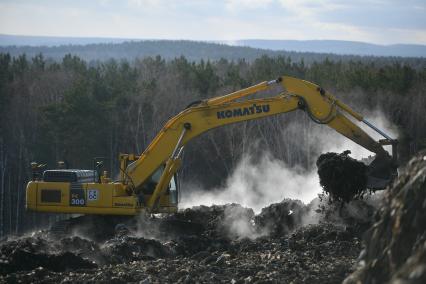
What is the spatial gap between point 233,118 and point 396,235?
1059cm

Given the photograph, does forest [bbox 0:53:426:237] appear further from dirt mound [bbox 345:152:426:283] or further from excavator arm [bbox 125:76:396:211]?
dirt mound [bbox 345:152:426:283]

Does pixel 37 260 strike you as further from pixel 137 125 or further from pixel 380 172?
pixel 137 125

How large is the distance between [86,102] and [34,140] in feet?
16.8

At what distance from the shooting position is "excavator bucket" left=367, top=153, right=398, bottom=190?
18.2 m

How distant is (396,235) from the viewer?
9102mm

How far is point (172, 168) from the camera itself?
1978 centimetres

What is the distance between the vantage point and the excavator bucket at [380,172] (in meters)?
18.2

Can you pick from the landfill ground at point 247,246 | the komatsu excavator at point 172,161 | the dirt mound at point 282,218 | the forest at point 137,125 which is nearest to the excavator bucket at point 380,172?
the komatsu excavator at point 172,161

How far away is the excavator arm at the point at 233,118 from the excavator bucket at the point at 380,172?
0.06 m

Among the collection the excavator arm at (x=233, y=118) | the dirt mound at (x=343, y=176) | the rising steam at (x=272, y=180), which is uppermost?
the excavator arm at (x=233, y=118)

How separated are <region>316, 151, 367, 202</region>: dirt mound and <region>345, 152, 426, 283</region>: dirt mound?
8.75 m

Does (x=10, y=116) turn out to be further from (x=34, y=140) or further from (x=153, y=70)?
(x=153, y=70)

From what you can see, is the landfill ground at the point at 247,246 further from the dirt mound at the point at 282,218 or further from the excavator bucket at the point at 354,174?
the excavator bucket at the point at 354,174

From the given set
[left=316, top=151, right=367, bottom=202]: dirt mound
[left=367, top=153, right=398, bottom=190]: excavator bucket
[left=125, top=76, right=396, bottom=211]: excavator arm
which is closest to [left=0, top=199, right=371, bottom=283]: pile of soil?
[left=316, top=151, right=367, bottom=202]: dirt mound
